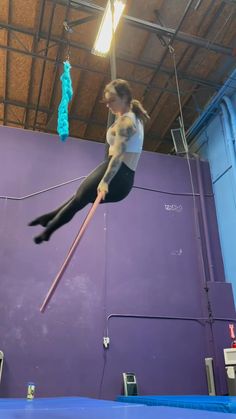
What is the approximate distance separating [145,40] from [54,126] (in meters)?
2.36

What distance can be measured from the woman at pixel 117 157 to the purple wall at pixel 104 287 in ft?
8.16

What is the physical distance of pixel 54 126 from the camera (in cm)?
695

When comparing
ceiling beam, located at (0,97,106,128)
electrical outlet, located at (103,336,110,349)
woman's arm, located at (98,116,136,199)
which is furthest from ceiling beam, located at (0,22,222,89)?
electrical outlet, located at (103,336,110,349)

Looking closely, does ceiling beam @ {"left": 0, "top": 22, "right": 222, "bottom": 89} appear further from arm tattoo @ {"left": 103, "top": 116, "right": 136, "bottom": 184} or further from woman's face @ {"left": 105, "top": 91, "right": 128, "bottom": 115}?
arm tattoo @ {"left": 103, "top": 116, "right": 136, "bottom": 184}

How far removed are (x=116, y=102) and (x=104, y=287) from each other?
3.11 meters

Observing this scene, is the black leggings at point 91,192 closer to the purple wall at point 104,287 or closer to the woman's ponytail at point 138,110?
the woman's ponytail at point 138,110

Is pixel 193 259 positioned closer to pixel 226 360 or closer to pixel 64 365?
pixel 226 360

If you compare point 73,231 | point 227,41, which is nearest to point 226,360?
point 73,231

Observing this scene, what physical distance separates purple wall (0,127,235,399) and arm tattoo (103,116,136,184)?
288cm

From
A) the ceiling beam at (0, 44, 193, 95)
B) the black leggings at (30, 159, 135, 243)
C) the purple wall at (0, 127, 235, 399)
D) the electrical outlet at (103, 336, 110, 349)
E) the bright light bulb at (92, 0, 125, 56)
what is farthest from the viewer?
the ceiling beam at (0, 44, 193, 95)

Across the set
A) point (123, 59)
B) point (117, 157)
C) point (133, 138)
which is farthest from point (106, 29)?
point (117, 157)

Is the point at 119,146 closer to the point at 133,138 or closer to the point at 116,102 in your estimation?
the point at 133,138

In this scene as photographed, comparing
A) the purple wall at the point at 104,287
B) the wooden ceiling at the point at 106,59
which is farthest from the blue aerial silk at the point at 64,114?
the purple wall at the point at 104,287

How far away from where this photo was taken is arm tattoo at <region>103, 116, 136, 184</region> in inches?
87.7
